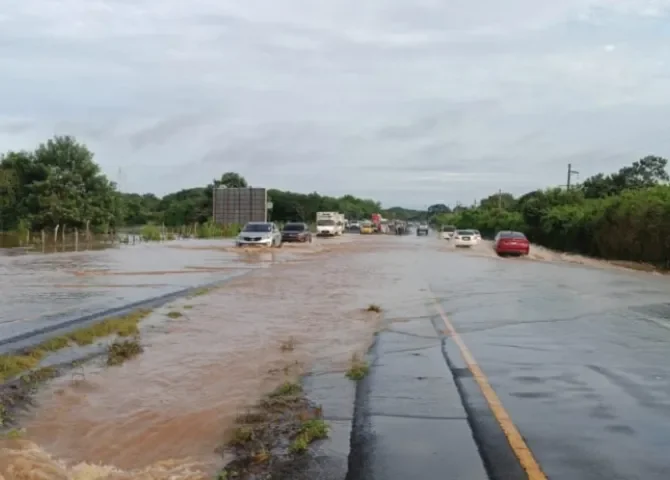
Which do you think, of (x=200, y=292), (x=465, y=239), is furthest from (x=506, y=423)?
(x=465, y=239)

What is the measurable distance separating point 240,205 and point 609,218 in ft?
128

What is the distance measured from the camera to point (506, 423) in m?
7.11

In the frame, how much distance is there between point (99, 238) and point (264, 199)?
2059cm

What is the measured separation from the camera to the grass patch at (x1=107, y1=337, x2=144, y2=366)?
A: 1013 cm

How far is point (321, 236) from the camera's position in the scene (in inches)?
3167

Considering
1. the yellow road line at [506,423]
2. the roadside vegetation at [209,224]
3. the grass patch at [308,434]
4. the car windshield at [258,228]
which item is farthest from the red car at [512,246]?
the grass patch at [308,434]

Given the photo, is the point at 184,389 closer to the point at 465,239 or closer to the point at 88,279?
the point at 88,279

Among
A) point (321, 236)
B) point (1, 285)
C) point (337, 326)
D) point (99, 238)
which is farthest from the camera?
point (321, 236)

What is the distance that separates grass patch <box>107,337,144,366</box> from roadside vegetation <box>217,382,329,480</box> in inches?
106

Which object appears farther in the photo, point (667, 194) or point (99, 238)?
point (99, 238)

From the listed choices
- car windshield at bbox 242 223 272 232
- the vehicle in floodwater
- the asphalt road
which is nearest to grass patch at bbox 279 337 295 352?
the asphalt road

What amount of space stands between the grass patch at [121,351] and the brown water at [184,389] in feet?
0.58

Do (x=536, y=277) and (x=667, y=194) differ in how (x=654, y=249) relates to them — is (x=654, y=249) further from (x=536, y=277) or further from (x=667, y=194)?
(x=536, y=277)

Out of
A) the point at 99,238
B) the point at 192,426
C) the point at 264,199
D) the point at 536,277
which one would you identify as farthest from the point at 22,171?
the point at 192,426
